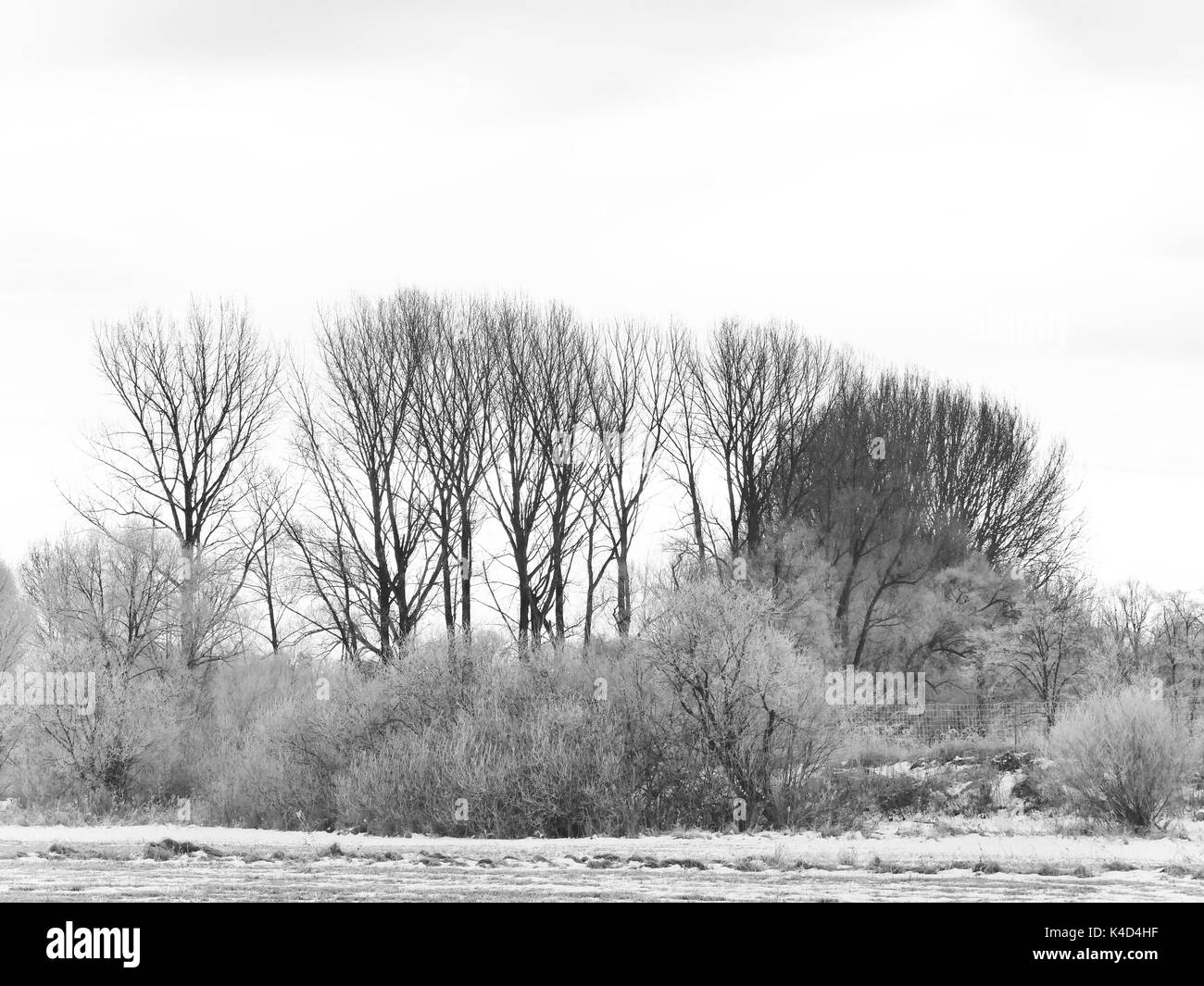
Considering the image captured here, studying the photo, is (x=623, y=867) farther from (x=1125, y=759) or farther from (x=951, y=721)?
(x=951, y=721)

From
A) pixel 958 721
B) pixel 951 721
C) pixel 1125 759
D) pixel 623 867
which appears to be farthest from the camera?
pixel 951 721

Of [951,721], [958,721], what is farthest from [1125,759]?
[951,721]

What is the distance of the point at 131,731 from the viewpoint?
34344 millimetres

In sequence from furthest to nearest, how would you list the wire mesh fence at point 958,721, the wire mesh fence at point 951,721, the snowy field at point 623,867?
the wire mesh fence at point 951,721, the wire mesh fence at point 958,721, the snowy field at point 623,867

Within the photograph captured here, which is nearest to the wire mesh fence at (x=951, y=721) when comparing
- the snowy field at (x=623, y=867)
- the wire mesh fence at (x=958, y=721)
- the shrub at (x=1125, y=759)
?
the wire mesh fence at (x=958, y=721)

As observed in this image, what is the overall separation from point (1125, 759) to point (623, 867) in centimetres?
1129

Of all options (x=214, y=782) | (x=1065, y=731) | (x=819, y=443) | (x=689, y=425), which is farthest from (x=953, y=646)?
(x=214, y=782)

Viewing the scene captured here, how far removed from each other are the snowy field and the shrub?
40.3 inches

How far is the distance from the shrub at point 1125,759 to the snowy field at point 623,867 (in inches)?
40.3

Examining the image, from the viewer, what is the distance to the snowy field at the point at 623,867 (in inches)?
653

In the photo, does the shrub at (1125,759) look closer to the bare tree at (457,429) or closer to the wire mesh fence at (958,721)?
the wire mesh fence at (958,721)

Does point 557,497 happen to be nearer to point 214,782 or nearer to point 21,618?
point 214,782

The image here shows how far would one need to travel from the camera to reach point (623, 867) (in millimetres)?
20156

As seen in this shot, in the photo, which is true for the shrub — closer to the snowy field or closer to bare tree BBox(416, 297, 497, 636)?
the snowy field
